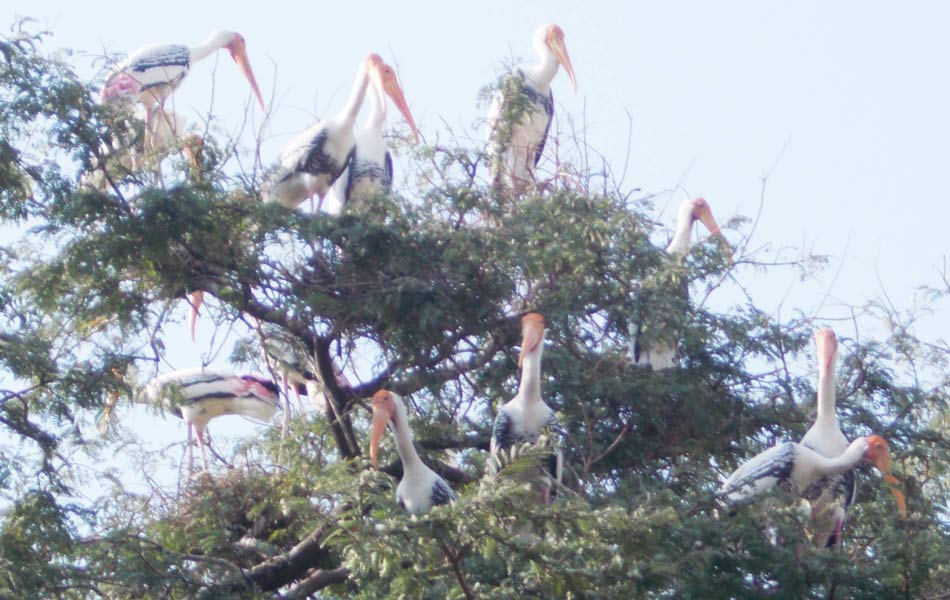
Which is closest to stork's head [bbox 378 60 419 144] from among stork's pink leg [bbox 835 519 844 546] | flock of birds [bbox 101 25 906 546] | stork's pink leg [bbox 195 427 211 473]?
flock of birds [bbox 101 25 906 546]

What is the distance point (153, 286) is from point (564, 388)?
69.1 inches

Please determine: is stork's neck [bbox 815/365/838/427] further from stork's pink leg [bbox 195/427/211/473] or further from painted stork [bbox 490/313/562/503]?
stork's pink leg [bbox 195/427/211/473]

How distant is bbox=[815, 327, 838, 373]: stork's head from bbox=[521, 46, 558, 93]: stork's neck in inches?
120

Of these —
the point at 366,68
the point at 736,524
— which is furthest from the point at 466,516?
the point at 366,68

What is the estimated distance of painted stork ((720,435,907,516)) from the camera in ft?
24.0

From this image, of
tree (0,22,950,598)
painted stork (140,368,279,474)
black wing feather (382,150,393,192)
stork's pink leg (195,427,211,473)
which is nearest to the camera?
tree (0,22,950,598)

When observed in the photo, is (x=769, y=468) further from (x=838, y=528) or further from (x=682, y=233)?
(x=682, y=233)

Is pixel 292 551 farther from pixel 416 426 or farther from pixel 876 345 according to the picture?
pixel 876 345

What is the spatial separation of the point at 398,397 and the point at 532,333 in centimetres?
61

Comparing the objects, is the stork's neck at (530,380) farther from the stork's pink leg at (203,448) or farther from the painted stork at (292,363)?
the stork's pink leg at (203,448)

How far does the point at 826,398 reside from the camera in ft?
25.2

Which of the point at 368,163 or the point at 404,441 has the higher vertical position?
the point at 368,163

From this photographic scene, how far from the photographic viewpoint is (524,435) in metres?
7.48

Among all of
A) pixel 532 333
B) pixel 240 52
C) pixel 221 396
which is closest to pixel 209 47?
pixel 240 52
